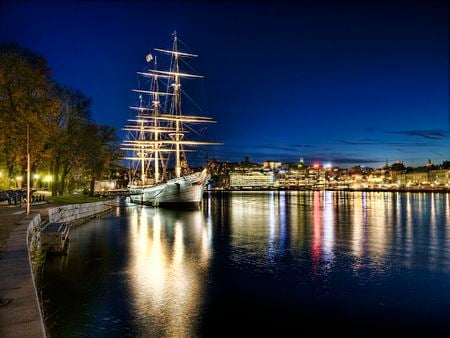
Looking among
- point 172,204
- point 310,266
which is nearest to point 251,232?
point 310,266

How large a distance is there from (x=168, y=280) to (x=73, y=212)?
25874 mm

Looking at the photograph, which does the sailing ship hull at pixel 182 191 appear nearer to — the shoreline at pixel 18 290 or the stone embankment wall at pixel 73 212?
the stone embankment wall at pixel 73 212

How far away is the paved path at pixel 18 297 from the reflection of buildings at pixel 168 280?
3284 millimetres

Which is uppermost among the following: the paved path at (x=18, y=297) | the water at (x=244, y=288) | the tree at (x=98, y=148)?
the tree at (x=98, y=148)

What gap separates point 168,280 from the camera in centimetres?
1762

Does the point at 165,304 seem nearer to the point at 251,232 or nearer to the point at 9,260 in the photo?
the point at 9,260

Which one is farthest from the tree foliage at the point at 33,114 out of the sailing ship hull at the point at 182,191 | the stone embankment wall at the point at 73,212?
the sailing ship hull at the point at 182,191

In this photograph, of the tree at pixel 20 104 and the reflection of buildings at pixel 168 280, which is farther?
the tree at pixel 20 104

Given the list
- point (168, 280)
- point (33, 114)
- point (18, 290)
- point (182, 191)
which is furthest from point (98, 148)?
point (18, 290)

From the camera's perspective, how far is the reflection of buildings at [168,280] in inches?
491

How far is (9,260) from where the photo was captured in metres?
13.8

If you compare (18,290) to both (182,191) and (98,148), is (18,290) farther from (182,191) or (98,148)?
(182,191)

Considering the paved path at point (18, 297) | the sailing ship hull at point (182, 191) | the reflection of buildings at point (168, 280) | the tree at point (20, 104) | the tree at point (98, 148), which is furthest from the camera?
the sailing ship hull at point (182, 191)

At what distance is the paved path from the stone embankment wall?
51.3 ft
